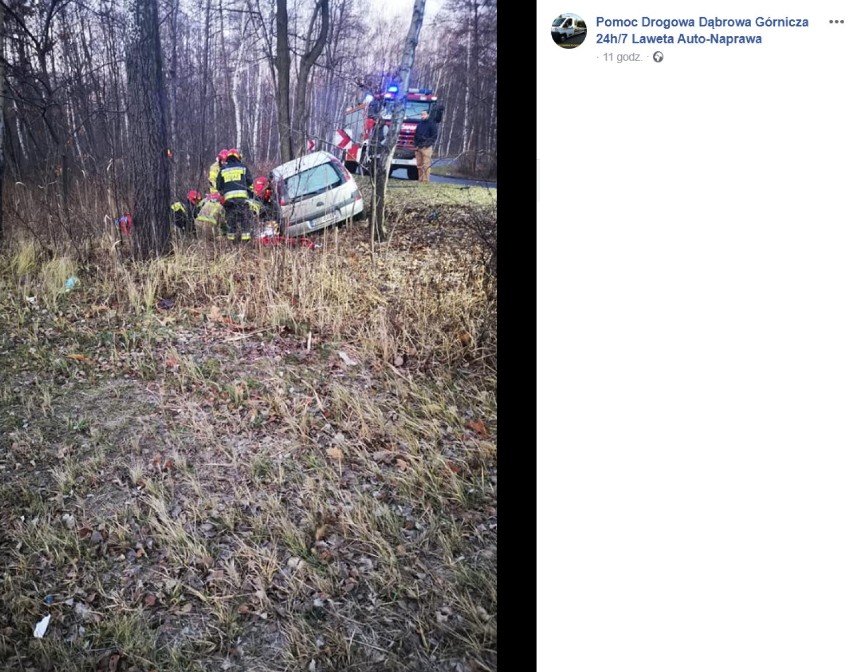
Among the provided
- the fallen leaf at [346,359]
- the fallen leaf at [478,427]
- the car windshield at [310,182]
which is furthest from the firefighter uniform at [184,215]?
the fallen leaf at [478,427]

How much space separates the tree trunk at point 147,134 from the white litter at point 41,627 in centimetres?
127

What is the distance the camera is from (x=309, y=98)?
2119 millimetres

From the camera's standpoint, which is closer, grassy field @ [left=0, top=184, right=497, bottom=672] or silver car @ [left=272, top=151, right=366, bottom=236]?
grassy field @ [left=0, top=184, right=497, bottom=672]

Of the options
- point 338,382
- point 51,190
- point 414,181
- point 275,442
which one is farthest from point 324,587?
point 51,190

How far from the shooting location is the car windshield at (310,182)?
2.15 meters

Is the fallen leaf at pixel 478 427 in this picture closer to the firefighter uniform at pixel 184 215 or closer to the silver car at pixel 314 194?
the silver car at pixel 314 194

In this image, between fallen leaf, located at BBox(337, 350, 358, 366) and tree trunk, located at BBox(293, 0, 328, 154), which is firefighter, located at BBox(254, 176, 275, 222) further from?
fallen leaf, located at BBox(337, 350, 358, 366)

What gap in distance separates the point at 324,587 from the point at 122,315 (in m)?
1.20

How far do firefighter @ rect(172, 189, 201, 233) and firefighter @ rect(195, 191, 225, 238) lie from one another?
0.02 metres

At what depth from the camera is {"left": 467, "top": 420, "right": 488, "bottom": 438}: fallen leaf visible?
2.07m
